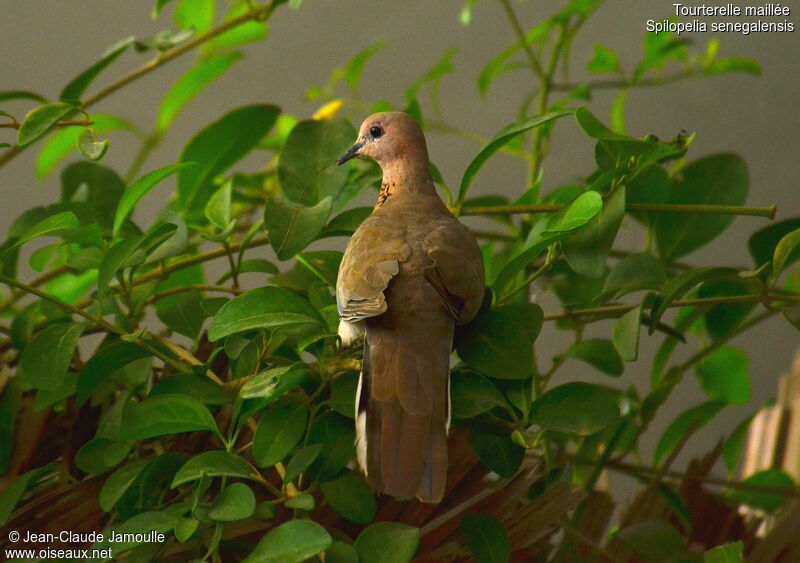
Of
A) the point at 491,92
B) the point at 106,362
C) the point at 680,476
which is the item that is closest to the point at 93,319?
the point at 106,362

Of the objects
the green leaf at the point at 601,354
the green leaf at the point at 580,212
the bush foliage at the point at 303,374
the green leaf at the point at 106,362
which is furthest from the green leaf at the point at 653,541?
the green leaf at the point at 106,362

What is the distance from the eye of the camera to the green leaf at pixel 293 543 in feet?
1.32

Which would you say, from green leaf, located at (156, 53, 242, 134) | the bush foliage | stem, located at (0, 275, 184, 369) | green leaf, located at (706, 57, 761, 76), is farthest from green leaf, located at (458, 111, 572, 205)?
green leaf, located at (706, 57, 761, 76)

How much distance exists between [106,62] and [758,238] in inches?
20.5

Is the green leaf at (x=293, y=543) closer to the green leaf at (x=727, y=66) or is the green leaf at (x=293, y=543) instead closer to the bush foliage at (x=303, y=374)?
the bush foliage at (x=303, y=374)

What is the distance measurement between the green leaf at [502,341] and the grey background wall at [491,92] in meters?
0.89

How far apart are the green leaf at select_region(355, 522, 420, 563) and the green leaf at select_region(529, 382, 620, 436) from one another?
96mm

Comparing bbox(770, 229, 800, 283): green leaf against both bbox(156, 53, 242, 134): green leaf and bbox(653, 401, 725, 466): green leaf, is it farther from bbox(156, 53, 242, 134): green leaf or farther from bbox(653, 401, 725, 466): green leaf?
bbox(156, 53, 242, 134): green leaf

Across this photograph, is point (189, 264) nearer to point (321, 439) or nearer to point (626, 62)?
point (321, 439)

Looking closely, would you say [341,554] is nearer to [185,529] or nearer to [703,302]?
[185,529]

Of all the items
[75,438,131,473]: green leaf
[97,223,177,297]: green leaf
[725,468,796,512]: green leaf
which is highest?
[97,223,177,297]: green leaf

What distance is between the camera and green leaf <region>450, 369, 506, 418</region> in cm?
46

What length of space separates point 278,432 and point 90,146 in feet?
0.66

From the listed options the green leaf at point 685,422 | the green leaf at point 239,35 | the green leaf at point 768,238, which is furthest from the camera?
the green leaf at point 239,35
